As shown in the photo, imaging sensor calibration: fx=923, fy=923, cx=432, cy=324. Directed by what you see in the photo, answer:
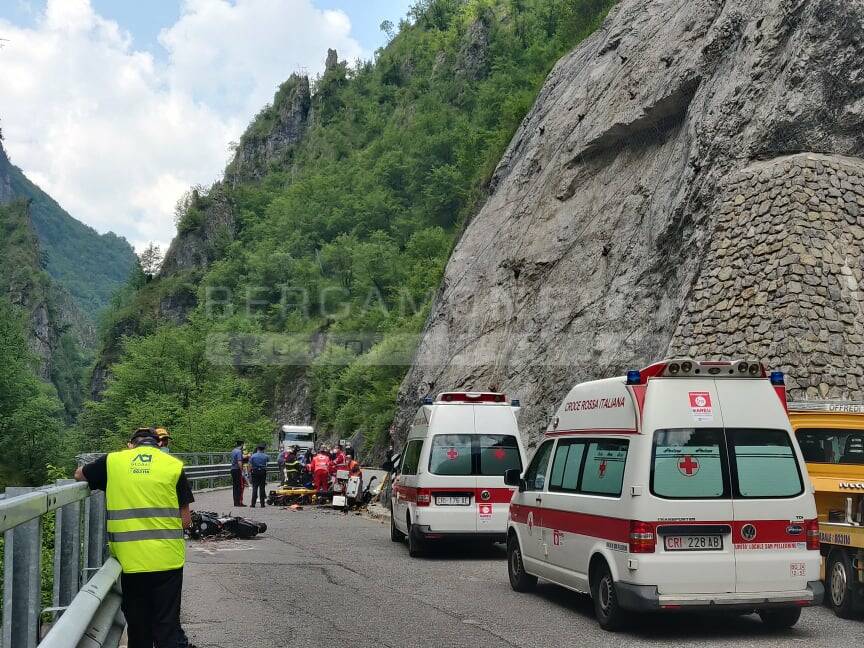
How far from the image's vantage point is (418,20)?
130m

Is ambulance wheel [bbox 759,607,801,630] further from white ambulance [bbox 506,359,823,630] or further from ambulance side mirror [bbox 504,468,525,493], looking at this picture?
ambulance side mirror [bbox 504,468,525,493]

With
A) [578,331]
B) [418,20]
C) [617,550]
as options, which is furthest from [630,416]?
[418,20]

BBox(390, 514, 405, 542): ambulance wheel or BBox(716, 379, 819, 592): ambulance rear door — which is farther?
BBox(390, 514, 405, 542): ambulance wheel

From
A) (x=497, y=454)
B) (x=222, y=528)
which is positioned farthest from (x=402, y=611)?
(x=222, y=528)

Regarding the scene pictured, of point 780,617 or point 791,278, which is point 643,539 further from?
point 791,278

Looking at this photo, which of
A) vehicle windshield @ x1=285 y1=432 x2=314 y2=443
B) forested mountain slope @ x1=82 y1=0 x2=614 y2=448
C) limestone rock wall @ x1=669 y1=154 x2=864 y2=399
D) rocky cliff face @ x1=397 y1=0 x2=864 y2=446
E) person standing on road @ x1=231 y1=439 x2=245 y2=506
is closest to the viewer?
limestone rock wall @ x1=669 y1=154 x2=864 y2=399

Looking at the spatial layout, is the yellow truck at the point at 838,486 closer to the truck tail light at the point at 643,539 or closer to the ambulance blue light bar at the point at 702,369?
the ambulance blue light bar at the point at 702,369

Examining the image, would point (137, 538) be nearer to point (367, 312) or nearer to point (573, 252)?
point (573, 252)

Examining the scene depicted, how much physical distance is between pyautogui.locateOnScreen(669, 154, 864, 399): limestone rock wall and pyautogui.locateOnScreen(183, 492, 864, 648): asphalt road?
6.66 metres

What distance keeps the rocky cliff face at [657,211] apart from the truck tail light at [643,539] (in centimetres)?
953

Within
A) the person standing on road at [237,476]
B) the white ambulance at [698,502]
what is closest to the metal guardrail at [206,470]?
the person standing on road at [237,476]

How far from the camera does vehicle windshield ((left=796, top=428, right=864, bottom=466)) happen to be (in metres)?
10.8

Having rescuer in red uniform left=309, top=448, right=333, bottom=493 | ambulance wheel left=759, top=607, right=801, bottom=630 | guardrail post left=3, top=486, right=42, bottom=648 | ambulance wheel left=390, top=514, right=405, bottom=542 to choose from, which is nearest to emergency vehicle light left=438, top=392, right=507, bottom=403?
ambulance wheel left=390, top=514, right=405, bottom=542

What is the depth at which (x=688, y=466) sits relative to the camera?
841 centimetres
